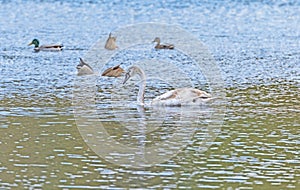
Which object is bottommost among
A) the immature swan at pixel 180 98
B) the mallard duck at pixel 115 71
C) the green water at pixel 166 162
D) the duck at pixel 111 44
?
the green water at pixel 166 162

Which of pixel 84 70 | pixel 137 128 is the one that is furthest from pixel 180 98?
pixel 84 70

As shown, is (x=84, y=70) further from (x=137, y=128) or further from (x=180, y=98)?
(x=137, y=128)

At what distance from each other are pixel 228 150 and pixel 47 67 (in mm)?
8165

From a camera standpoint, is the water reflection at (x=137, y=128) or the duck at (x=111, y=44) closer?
the water reflection at (x=137, y=128)

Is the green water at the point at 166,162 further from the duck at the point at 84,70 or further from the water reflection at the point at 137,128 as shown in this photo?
the duck at the point at 84,70

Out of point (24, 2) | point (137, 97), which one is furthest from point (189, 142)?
point (24, 2)

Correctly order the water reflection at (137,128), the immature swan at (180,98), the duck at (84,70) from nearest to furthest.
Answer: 1. the water reflection at (137,128)
2. the immature swan at (180,98)
3. the duck at (84,70)

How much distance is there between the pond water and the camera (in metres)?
8.73

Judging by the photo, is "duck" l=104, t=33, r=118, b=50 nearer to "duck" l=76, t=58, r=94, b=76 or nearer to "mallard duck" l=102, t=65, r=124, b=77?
"duck" l=76, t=58, r=94, b=76

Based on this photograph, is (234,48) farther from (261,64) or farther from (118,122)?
(118,122)

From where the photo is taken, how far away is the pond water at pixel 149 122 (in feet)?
28.7

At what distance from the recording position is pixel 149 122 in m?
11.7

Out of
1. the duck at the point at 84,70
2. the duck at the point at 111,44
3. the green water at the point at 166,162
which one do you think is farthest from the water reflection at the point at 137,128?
the duck at the point at 111,44

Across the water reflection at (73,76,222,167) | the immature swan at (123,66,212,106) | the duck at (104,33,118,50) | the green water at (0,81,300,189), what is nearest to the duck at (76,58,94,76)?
the water reflection at (73,76,222,167)
